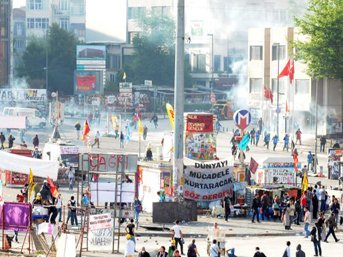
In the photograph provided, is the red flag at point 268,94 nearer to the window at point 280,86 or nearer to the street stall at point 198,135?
the window at point 280,86

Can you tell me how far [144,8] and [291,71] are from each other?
66338 mm

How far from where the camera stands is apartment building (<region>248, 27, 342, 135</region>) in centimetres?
9406

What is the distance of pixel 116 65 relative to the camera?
14988 cm

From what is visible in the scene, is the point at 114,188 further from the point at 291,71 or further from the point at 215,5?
the point at 215,5

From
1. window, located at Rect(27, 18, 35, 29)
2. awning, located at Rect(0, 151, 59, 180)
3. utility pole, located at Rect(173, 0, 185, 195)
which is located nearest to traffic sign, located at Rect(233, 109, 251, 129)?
utility pole, located at Rect(173, 0, 185, 195)

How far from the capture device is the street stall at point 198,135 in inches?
2271

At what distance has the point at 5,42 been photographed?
443 ft

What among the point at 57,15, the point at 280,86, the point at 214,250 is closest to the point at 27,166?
the point at 214,250

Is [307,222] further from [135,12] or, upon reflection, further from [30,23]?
Answer: [30,23]

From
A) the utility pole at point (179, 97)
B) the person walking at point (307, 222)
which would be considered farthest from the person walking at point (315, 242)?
the utility pole at point (179, 97)

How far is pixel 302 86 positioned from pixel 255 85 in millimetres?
9580

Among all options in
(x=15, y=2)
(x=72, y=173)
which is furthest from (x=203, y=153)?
(x=15, y=2)

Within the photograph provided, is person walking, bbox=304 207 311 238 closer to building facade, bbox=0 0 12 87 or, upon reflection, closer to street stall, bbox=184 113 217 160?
street stall, bbox=184 113 217 160

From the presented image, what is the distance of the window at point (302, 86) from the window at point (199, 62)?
58.2 metres
